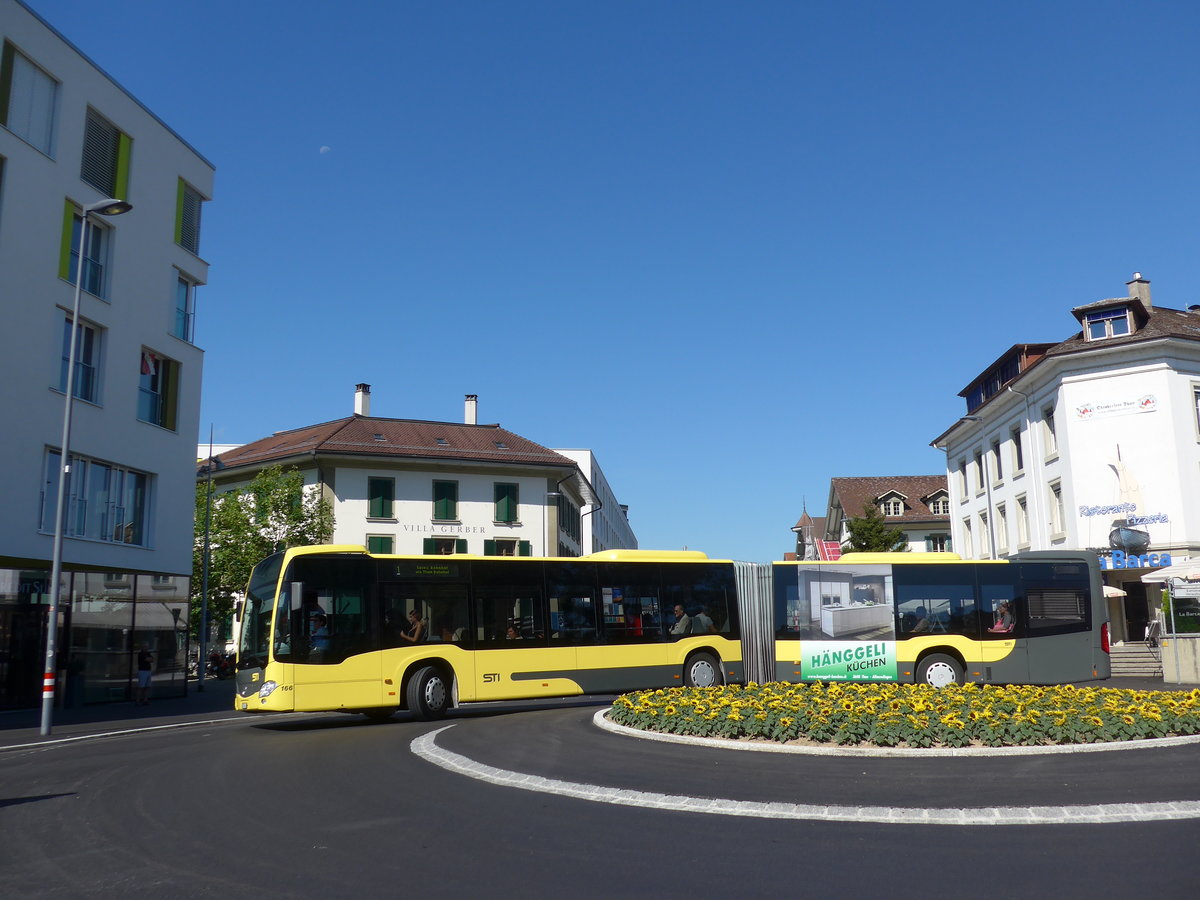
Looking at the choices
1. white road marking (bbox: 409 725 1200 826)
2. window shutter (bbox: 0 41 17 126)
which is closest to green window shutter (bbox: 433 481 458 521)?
window shutter (bbox: 0 41 17 126)

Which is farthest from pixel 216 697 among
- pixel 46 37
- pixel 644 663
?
pixel 46 37

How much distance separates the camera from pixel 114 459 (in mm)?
26859

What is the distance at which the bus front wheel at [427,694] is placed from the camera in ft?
59.5

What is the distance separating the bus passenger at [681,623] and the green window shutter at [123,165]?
18287 millimetres

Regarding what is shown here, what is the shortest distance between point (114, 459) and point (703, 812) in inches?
895

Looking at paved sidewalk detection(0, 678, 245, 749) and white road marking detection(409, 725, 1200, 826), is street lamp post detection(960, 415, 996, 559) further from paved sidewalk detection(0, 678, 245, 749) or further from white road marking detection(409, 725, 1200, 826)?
white road marking detection(409, 725, 1200, 826)

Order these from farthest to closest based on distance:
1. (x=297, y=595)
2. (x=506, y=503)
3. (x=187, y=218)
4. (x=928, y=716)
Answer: (x=506, y=503), (x=187, y=218), (x=297, y=595), (x=928, y=716)

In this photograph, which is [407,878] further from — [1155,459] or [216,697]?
[1155,459]

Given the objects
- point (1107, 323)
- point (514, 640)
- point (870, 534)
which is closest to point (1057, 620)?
point (514, 640)

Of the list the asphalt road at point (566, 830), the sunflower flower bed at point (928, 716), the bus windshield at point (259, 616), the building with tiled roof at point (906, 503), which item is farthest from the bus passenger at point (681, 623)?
the building with tiled roof at point (906, 503)

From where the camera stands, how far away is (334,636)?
17359 millimetres

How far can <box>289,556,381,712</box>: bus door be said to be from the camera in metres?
17.0

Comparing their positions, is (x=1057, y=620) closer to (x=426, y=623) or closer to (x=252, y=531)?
(x=426, y=623)

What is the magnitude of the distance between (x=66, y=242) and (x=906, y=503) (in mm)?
61869
